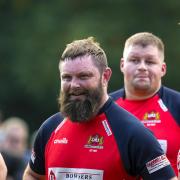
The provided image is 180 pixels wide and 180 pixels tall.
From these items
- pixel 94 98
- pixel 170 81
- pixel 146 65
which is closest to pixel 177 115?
pixel 146 65

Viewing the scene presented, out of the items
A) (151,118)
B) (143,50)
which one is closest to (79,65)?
(151,118)

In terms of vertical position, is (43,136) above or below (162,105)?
below

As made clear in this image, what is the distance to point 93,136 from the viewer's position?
880 cm

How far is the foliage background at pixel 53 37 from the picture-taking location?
26.0 m

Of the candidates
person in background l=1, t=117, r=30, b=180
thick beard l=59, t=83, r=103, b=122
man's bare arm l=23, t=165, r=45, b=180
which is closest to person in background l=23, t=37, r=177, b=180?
thick beard l=59, t=83, r=103, b=122

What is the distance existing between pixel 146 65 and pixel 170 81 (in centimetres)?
1506

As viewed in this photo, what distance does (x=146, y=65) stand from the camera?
413 inches

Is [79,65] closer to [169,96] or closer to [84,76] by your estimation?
[84,76]

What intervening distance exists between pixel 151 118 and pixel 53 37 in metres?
16.7

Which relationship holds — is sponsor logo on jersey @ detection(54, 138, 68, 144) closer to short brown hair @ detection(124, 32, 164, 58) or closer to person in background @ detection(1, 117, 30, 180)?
short brown hair @ detection(124, 32, 164, 58)

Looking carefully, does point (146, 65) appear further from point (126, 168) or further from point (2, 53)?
point (2, 53)

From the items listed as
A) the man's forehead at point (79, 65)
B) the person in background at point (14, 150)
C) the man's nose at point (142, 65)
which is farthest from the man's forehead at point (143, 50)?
the person in background at point (14, 150)

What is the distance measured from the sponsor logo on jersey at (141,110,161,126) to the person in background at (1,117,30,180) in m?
4.06

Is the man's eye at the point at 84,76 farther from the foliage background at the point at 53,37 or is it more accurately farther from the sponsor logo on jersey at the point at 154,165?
the foliage background at the point at 53,37
